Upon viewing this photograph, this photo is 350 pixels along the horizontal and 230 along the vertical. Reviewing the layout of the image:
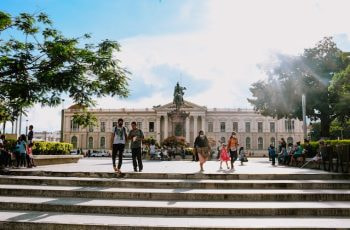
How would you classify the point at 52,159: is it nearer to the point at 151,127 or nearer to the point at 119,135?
the point at 119,135

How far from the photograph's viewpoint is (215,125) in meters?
78.7

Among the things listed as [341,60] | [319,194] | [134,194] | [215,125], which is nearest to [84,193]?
[134,194]

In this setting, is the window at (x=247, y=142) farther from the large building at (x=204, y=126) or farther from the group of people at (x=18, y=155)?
the group of people at (x=18, y=155)

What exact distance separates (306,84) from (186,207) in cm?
2861

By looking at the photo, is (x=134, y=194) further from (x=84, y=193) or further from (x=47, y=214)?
(x=47, y=214)

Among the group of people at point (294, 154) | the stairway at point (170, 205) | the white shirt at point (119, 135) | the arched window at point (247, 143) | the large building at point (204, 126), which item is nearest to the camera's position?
the stairway at point (170, 205)

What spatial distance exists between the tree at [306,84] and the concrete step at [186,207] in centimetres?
2618

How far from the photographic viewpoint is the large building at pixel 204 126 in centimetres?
7675

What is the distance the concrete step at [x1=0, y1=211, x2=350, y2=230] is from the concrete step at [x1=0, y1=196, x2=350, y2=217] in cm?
20

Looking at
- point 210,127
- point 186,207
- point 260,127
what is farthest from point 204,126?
point 186,207

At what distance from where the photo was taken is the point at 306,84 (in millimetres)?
31484

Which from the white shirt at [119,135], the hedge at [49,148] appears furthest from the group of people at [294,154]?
the hedge at [49,148]

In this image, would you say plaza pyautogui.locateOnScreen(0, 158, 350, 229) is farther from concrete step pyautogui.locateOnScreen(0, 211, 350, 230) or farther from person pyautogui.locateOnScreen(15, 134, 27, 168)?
person pyautogui.locateOnScreen(15, 134, 27, 168)

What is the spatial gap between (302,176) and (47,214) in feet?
19.9
